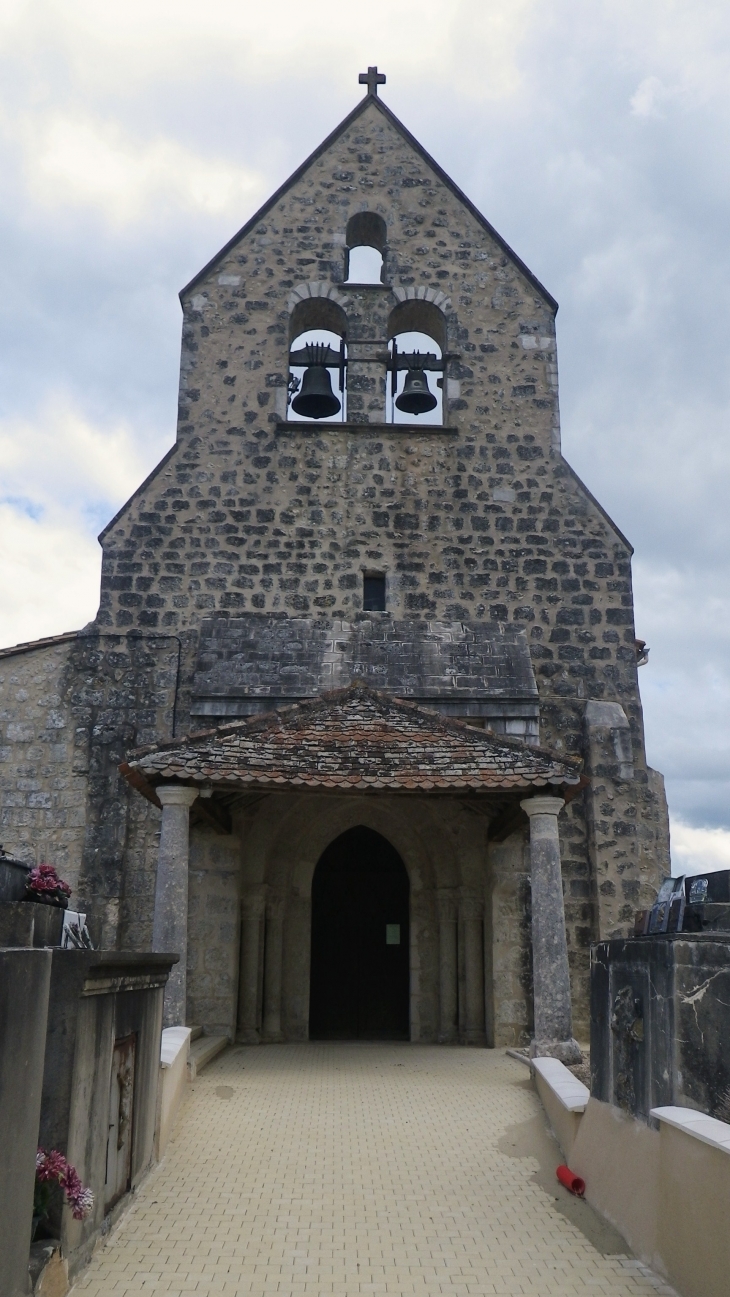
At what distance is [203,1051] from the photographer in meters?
8.90

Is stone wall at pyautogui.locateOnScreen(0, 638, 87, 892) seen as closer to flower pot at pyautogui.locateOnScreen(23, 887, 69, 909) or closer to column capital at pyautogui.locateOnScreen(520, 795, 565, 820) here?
column capital at pyautogui.locateOnScreen(520, 795, 565, 820)

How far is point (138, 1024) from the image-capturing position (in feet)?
18.3

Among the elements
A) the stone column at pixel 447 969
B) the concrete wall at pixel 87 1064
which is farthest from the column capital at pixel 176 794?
the stone column at pixel 447 969

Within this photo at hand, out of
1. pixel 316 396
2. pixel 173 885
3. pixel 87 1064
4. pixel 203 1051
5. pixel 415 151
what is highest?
pixel 415 151

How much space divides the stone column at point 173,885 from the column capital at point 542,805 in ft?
9.98

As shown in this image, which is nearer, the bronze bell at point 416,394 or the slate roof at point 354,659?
the slate roof at point 354,659

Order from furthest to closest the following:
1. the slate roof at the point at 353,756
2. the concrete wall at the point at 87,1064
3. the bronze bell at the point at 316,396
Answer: the bronze bell at the point at 316,396 → the slate roof at the point at 353,756 → the concrete wall at the point at 87,1064

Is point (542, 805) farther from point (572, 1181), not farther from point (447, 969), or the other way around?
point (572, 1181)

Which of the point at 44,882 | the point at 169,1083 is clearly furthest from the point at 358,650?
the point at 44,882

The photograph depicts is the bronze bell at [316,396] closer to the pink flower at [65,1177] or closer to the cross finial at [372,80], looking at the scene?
the cross finial at [372,80]

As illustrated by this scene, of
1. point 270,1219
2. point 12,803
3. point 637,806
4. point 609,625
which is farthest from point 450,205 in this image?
point 270,1219

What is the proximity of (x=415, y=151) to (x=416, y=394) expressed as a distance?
149 inches

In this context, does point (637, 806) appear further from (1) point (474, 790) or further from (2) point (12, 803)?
(2) point (12, 803)

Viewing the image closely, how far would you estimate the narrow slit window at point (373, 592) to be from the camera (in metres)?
12.6
